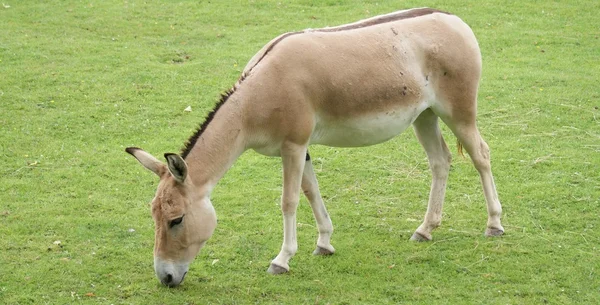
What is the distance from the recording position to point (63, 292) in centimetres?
661

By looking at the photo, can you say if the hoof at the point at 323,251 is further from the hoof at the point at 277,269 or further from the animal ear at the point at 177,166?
the animal ear at the point at 177,166

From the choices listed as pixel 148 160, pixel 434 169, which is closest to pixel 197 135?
pixel 148 160

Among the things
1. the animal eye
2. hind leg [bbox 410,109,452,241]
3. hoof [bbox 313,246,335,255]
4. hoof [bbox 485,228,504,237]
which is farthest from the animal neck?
hoof [bbox 485,228,504,237]

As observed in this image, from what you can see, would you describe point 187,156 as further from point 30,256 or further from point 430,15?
point 430,15

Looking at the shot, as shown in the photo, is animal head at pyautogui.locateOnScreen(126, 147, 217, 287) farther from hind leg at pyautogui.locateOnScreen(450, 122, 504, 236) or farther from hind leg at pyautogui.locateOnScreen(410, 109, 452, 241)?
hind leg at pyautogui.locateOnScreen(450, 122, 504, 236)

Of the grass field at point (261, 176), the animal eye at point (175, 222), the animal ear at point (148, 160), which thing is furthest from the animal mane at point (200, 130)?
the grass field at point (261, 176)

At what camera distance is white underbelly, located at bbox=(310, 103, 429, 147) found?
6887 millimetres

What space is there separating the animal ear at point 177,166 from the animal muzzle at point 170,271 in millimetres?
670

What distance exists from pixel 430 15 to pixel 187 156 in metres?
2.58

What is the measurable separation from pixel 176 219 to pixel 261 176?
318cm

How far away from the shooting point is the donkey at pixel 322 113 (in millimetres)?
6305

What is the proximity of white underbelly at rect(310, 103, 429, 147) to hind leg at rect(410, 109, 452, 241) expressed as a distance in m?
0.53

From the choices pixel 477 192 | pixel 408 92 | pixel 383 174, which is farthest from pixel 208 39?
pixel 408 92

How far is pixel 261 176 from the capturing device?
30.6 feet
